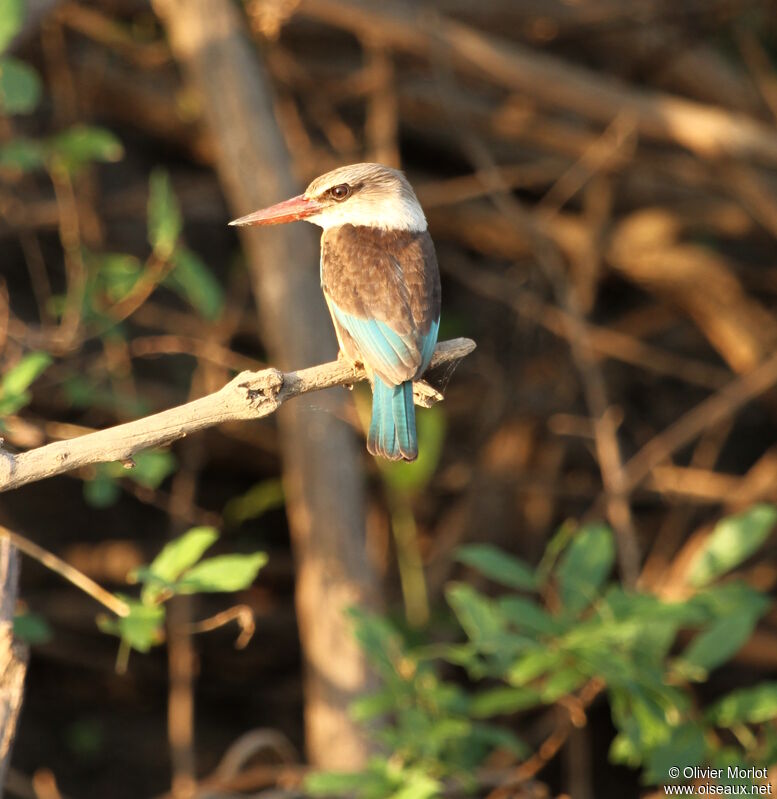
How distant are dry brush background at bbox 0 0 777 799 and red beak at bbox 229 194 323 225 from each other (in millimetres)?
1043

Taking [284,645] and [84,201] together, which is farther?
[284,645]

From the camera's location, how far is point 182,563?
2158 mm

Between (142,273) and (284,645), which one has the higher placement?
(142,273)

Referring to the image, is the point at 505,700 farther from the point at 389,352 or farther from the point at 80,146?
the point at 80,146

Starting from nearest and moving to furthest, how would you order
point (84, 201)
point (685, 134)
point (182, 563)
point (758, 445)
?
point (182, 563)
point (685, 134)
point (84, 201)
point (758, 445)

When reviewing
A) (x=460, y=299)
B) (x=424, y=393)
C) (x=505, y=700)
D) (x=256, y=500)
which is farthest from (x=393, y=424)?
(x=460, y=299)

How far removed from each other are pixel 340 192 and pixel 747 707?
4.88ft

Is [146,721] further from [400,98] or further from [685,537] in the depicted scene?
[400,98]

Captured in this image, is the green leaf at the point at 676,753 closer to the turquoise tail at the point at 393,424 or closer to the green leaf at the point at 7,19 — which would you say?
the turquoise tail at the point at 393,424

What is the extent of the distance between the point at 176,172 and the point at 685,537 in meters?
2.55

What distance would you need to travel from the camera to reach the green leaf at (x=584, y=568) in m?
2.71

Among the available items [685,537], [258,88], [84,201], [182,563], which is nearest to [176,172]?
[84,201]

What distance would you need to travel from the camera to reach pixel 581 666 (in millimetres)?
2545

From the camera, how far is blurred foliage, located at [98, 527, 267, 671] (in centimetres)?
207
